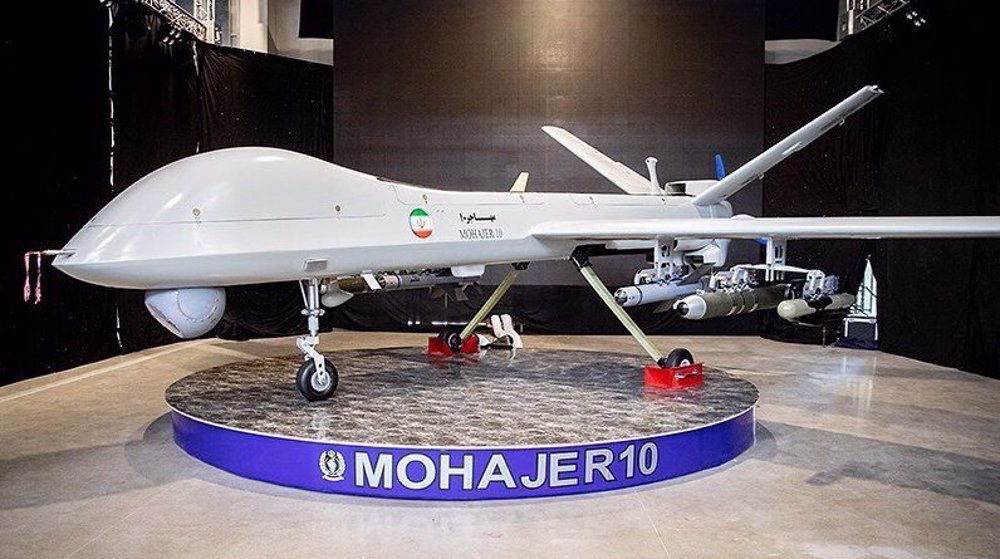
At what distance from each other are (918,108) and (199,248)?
34.1ft

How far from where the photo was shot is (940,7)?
11125 millimetres

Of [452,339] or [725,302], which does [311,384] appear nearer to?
[452,339]

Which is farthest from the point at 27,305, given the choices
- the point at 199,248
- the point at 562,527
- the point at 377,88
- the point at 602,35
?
the point at 602,35

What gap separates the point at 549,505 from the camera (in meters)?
5.34

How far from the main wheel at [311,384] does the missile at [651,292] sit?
9.43 ft

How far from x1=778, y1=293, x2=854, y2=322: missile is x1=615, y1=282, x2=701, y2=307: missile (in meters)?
0.92

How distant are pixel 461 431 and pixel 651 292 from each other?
3075mm

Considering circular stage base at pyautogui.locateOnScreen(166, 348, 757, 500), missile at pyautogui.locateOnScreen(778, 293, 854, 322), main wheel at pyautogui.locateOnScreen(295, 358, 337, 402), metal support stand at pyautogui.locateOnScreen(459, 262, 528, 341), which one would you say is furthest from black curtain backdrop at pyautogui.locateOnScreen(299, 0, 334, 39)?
missile at pyautogui.locateOnScreen(778, 293, 854, 322)

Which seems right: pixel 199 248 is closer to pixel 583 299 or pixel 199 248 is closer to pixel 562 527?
pixel 562 527

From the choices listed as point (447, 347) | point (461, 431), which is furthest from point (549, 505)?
point (447, 347)

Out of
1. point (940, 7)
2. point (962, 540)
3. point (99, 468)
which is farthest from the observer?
point (940, 7)

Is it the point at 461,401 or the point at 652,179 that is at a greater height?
the point at 652,179

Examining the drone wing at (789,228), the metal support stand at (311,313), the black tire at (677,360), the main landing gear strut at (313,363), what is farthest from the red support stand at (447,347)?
the metal support stand at (311,313)

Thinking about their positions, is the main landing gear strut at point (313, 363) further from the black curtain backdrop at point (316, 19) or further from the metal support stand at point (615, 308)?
the black curtain backdrop at point (316, 19)
